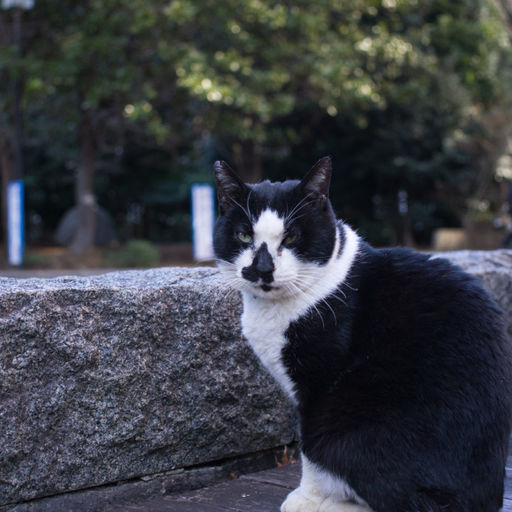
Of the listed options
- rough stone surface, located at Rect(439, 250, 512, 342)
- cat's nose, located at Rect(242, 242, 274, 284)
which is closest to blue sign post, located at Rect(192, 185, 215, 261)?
rough stone surface, located at Rect(439, 250, 512, 342)

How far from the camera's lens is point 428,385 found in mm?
2014

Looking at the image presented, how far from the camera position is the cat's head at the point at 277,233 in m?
2.16

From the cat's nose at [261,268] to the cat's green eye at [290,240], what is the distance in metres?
0.08

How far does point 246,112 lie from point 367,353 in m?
11.1

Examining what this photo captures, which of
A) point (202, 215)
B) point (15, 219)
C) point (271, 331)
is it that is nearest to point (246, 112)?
point (202, 215)

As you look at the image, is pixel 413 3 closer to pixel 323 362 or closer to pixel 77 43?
pixel 77 43

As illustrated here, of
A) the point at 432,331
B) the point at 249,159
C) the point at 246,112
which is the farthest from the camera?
the point at 249,159

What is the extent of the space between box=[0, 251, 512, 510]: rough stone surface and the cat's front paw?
46 cm

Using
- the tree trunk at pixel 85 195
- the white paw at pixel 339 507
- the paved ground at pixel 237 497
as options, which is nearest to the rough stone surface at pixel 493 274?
the paved ground at pixel 237 497

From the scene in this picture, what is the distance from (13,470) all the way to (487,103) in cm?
1821

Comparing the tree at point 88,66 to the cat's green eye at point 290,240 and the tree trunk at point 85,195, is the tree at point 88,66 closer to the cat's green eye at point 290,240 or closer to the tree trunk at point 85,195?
the tree trunk at point 85,195

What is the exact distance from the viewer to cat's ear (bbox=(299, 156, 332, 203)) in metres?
2.23

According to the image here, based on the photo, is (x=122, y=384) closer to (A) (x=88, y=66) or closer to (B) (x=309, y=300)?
(B) (x=309, y=300)

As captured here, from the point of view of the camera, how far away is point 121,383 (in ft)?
7.61
